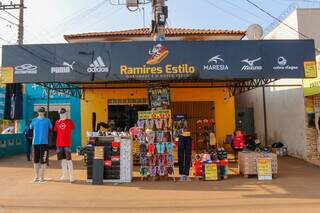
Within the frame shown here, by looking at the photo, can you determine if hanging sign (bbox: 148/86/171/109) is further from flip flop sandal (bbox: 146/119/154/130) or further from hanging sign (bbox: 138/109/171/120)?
flip flop sandal (bbox: 146/119/154/130)

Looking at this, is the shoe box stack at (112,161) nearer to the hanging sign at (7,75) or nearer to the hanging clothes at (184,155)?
the hanging clothes at (184,155)

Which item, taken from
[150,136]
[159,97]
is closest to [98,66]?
[150,136]

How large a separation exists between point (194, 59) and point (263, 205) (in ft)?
16.8

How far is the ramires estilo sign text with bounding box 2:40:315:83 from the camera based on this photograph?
1157 cm

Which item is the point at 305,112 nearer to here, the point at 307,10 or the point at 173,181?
the point at 307,10

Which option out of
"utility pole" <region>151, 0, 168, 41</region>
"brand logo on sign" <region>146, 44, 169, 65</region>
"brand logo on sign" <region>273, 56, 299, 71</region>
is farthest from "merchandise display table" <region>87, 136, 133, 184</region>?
"brand logo on sign" <region>273, 56, 299, 71</region>

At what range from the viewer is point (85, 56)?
11594mm

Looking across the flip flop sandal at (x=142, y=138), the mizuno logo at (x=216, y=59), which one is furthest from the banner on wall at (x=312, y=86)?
the flip flop sandal at (x=142, y=138)

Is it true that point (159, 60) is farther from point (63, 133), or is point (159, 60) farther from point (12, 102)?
point (12, 102)

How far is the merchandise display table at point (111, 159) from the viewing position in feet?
33.9

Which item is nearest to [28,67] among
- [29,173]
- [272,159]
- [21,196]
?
[29,173]

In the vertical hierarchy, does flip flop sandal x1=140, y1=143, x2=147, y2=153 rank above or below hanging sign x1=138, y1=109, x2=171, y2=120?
below

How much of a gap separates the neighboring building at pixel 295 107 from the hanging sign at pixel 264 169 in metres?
3.56

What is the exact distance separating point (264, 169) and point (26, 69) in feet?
22.7
